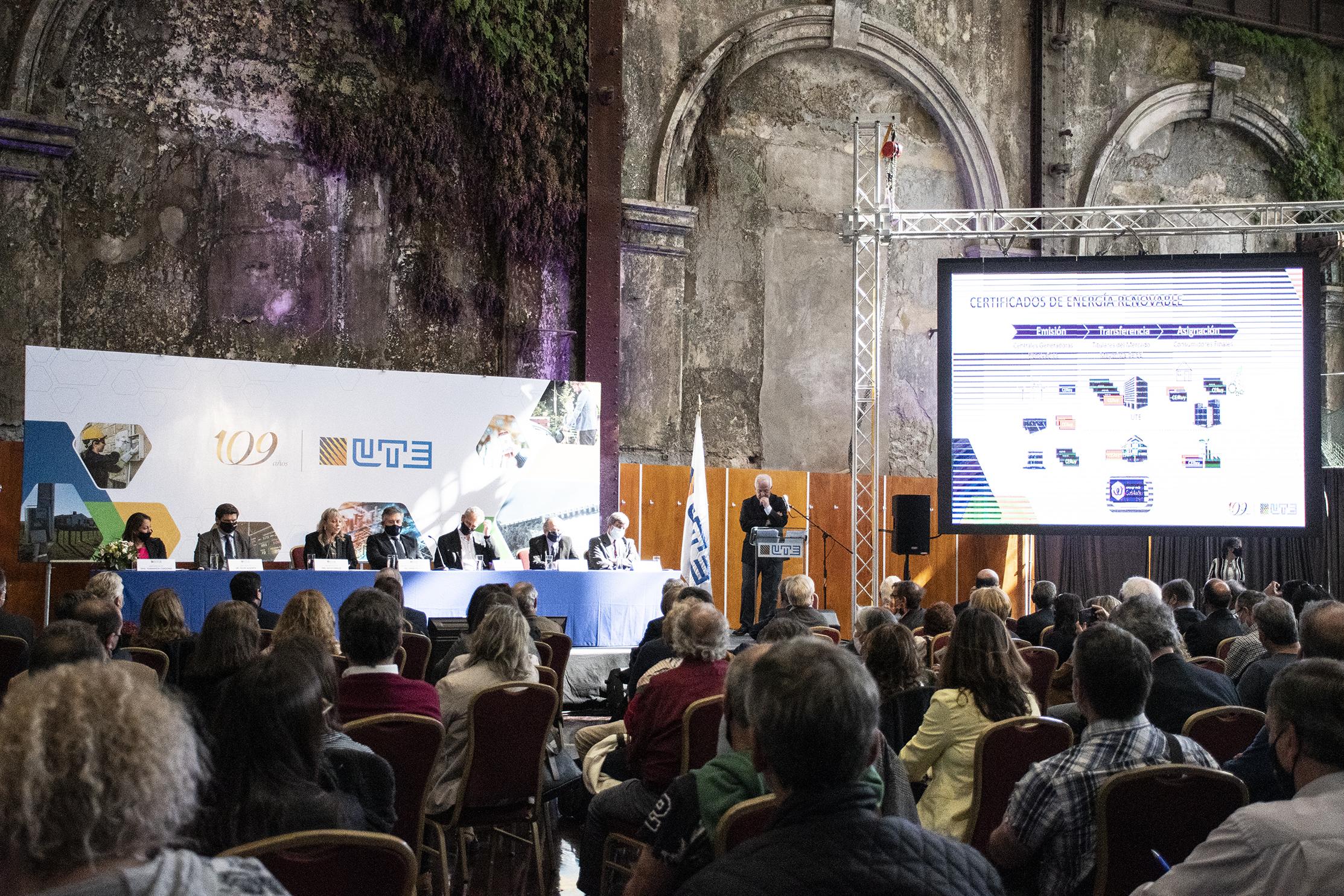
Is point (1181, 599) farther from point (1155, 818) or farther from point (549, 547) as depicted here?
point (549, 547)

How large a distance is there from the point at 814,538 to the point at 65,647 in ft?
33.8

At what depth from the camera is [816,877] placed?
1.63 metres

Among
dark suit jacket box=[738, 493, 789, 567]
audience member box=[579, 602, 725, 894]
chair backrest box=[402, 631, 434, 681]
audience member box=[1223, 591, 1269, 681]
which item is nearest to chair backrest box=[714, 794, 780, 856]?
audience member box=[579, 602, 725, 894]

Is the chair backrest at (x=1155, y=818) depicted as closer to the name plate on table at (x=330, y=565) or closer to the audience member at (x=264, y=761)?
the audience member at (x=264, y=761)

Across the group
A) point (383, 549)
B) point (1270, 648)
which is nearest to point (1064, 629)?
point (1270, 648)

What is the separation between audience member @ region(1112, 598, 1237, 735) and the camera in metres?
3.97

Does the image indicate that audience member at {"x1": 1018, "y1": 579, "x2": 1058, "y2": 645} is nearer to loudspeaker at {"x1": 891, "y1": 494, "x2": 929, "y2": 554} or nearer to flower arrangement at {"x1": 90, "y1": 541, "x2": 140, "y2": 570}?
loudspeaker at {"x1": 891, "y1": 494, "x2": 929, "y2": 554}

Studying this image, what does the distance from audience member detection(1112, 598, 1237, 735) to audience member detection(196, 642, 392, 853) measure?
2703 millimetres

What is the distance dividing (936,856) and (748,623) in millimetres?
9088

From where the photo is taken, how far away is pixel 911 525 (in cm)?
1141

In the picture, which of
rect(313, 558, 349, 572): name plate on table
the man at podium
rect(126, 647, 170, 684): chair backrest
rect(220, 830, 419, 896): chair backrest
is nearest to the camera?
rect(220, 830, 419, 896): chair backrest

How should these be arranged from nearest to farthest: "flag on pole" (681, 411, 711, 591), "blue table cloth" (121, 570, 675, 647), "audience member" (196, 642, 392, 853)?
"audience member" (196, 642, 392, 853)
"blue table cloth" (121, 570, 675, 647)
"flag on pole" (681, 411, 711, 591)

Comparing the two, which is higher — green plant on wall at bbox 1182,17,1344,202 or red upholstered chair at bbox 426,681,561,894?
green plant on wall at bbox 1182,17,1344,202

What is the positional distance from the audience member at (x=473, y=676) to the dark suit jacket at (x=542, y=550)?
5.53 m
